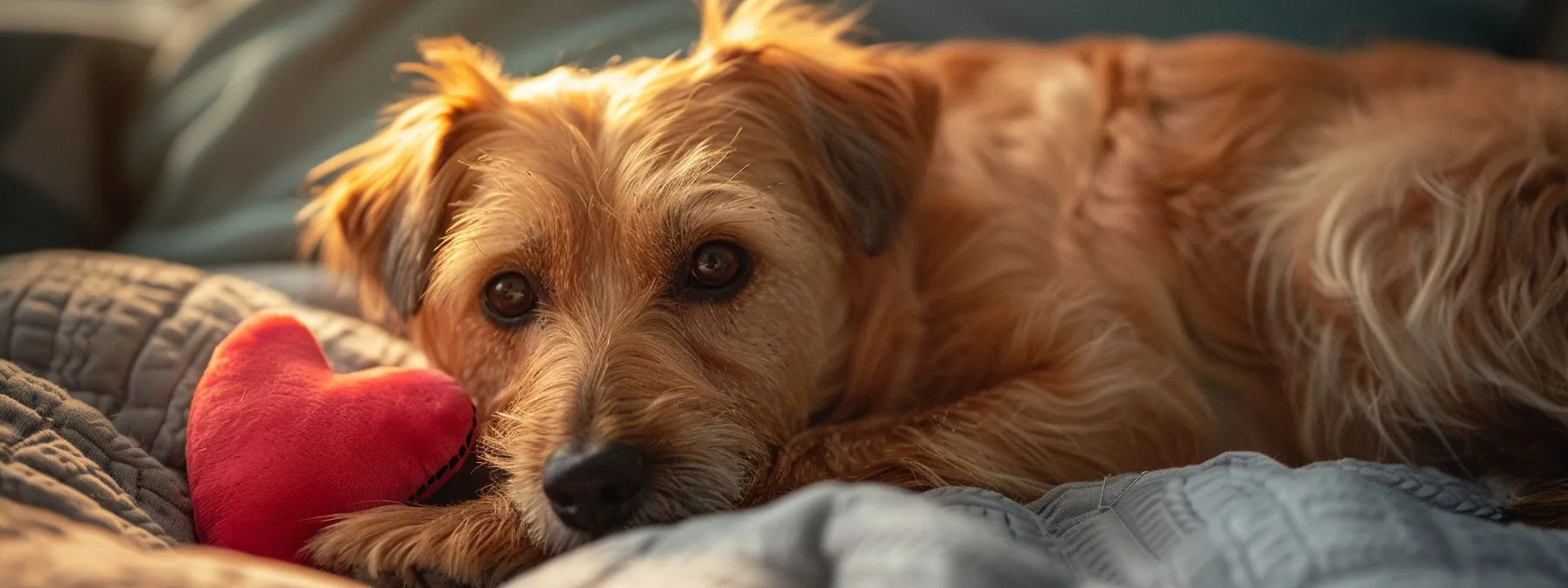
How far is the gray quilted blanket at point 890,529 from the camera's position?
0.93 m

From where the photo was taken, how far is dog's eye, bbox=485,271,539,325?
4.93 ft

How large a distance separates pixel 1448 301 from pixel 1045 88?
0.77m

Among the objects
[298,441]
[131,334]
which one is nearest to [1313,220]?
[298,441]

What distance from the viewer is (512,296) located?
1508 millimetres

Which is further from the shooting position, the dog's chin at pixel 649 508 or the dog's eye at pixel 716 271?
the dog's eye at pixel 716 271

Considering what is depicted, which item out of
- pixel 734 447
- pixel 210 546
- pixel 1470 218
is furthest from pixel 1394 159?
pixel 210 546

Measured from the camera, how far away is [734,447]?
4.51 ft

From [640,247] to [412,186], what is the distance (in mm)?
433

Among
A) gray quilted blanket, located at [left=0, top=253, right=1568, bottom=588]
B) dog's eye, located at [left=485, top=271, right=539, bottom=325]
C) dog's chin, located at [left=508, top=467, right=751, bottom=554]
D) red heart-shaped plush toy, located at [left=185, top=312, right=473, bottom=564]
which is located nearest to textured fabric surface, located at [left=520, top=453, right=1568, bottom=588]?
gray quilted blanket, located at [left=0, top=253, right=1568, bottom=588]

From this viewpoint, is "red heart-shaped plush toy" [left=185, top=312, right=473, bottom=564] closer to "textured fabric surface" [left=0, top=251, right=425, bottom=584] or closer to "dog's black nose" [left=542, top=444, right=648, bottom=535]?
"textured fabric surface" [left=0, top=251, right=425, bottom=584]

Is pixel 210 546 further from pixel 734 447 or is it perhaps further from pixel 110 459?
pixel 734 447

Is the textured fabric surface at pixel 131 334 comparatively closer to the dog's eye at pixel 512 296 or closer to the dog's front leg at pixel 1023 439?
the dog's eye at pixel 512 296

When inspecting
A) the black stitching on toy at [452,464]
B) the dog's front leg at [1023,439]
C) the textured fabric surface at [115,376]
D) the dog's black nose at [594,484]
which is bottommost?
the dog's front leg at [1023,439]

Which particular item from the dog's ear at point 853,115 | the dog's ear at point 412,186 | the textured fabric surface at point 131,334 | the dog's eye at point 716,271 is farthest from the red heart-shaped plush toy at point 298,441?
the dog's ear at point 853,115
